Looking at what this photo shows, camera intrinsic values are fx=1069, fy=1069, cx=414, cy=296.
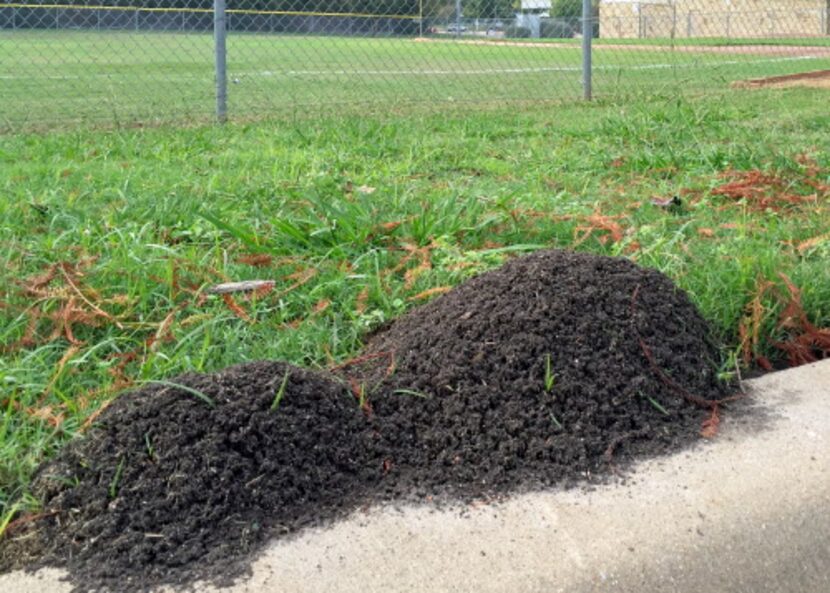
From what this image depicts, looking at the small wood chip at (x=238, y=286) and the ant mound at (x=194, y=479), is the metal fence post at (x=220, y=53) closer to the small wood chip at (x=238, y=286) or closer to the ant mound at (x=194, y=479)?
the small wood chip at (x=238, y=286)

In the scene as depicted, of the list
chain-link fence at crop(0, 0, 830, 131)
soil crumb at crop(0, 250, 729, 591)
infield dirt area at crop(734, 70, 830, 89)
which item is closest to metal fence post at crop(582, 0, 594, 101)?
chain-link fence at crop(0, 0, 830, 131)

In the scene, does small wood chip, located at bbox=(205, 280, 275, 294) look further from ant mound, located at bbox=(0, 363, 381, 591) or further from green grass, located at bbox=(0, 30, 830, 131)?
green grass, located at bbox=(0, 30, 830, 131)

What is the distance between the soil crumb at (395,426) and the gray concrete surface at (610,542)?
0.08 metres

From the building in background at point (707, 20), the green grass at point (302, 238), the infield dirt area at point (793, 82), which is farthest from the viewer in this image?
the building in background at point (707, 20)

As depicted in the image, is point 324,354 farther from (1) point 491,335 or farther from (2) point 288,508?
(2) point 288,508

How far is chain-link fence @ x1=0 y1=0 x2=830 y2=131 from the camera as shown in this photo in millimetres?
9641

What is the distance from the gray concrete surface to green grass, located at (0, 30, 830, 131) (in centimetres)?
597

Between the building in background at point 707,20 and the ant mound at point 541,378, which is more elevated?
the building in background at point 707,20

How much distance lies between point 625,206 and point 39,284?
2.51 m

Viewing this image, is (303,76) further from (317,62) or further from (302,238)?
(302,238)

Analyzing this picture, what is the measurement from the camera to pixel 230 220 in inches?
164

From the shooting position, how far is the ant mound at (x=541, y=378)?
2420 millimetres

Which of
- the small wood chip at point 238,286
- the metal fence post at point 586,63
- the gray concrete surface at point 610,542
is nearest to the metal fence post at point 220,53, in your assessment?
the metal fence post at point 586,63

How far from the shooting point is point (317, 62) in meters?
18.3
